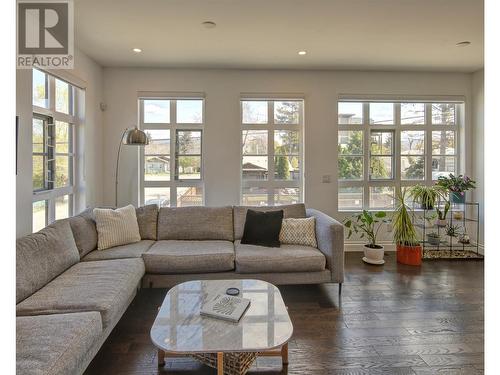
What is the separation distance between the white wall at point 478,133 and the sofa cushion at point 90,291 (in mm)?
4905

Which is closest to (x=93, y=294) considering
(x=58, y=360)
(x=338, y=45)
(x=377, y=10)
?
(x=58, y=360)

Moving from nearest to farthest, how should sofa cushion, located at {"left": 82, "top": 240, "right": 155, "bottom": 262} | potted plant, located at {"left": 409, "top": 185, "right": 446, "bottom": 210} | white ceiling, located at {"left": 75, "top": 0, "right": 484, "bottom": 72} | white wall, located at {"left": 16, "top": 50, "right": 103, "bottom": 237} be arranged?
white wall, located at {"left": 16, "top": 50, "right": 103, "bottom": 237}, white ceiling, located at {"left": 75, "top": 0, "right": 484, "bottom": 72}, sofa cushion, located at {"left": 82, "top": 240, "right": 155, "bottom": 262}, potted plant, located at {"left": 409, "top": 185, "right": 446, "bottom": 210}

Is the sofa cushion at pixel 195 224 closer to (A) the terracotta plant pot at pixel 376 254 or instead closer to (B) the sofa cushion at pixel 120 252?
(B) the sofa cushion at pixel 120 252

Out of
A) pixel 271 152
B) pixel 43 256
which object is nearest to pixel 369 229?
pixel 271 152

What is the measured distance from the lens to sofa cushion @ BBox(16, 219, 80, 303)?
6.68 feet

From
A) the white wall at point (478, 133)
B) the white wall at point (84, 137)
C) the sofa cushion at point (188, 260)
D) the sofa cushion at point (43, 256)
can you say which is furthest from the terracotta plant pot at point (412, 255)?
the white wall at point (84, 137)

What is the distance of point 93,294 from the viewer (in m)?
2.03

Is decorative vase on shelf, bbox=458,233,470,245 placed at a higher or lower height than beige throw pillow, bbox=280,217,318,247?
lower

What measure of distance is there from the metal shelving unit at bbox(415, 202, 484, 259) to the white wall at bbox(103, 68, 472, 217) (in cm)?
145

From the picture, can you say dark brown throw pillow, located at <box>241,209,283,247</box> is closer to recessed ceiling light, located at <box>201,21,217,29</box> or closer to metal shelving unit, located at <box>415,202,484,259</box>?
recessed ceiling light, located at <box>201,21,217,29</box>

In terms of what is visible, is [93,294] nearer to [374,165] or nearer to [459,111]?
[374,165]
